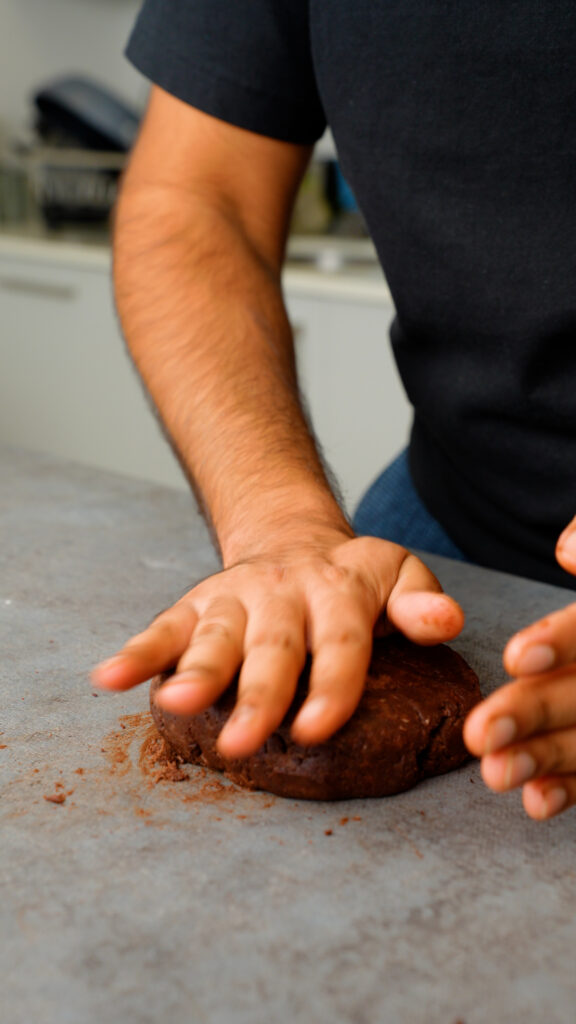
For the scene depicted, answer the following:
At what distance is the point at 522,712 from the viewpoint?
42cm

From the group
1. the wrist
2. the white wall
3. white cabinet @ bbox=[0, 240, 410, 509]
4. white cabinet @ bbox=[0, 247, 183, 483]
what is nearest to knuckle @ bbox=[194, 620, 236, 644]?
the wrist

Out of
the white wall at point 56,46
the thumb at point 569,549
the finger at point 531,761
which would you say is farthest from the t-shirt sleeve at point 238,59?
the white wall at point 56,46

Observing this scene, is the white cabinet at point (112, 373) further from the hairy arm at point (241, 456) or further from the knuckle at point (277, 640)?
the knuckle at point (277, 640)

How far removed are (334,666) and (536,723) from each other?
116mm

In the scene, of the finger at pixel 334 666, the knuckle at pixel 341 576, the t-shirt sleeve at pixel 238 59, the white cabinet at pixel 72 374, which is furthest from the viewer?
the white cabinet at pixel 72 374

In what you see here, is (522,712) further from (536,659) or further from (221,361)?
(221,361)

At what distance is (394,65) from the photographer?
0.85 m

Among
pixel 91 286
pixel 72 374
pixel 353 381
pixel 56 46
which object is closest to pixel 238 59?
pixel 353 381

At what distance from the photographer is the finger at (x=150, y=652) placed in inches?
18.9

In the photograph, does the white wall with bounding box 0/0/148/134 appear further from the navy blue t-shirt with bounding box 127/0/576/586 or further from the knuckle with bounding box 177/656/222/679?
the knuckle with bounding box 177/656/222/679

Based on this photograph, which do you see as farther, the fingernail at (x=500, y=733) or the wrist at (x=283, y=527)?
the wrist at (x=283, y=527)

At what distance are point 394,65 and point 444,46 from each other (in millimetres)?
54

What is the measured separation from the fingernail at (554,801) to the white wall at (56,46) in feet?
10.4

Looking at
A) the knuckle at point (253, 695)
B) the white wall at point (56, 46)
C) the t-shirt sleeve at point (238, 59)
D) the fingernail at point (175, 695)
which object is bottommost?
the white wall at point (56, 46)
